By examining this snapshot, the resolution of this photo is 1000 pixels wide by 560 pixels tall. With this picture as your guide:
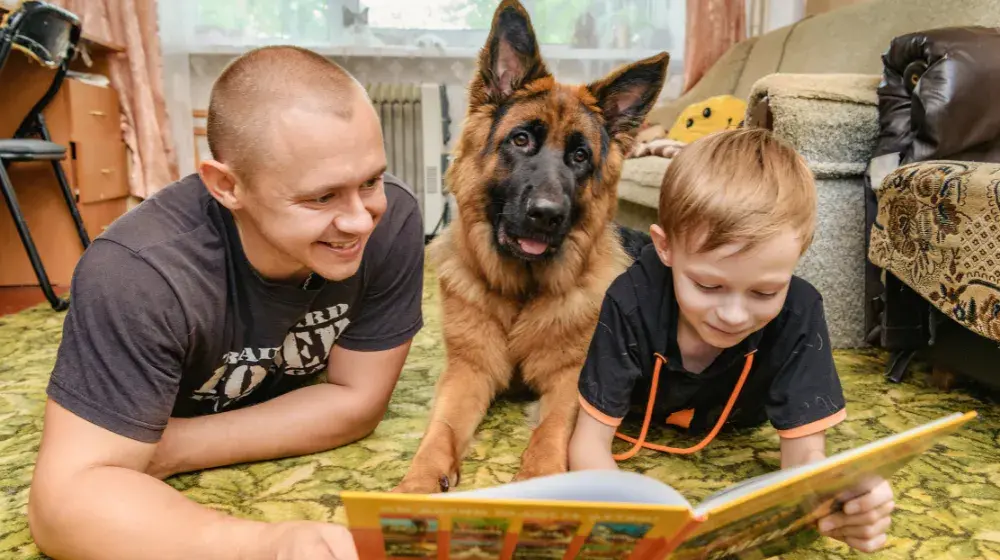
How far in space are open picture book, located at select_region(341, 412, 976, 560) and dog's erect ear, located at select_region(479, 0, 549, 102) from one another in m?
1.13

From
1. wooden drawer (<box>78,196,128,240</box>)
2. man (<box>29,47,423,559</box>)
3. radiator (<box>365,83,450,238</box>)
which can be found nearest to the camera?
man (<box>29,47,423,559</box>)

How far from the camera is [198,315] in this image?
3.07 ft

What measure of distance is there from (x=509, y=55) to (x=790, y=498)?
45.9 inches

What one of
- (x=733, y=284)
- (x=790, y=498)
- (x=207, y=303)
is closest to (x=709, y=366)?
(x=733, y=284)

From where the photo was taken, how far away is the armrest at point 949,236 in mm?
1340

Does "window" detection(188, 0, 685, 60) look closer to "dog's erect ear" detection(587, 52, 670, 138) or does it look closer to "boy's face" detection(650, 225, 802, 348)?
"dog's erect ear" detection(587, 52, 670, 138)

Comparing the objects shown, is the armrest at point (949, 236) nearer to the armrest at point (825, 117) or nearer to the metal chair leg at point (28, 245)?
the armrest at point (825, 117)

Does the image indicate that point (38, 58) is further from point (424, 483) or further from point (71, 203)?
point (424, 483)

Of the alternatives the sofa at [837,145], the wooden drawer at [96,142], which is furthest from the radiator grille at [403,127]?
the sofa at [837,145]

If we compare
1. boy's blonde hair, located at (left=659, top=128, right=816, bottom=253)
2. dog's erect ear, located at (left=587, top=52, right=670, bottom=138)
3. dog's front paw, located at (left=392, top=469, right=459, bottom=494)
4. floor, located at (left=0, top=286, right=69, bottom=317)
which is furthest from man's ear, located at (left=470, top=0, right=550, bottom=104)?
floor, located at (left=0, top=286, right=69, bottom=317)

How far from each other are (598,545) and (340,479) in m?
0.71

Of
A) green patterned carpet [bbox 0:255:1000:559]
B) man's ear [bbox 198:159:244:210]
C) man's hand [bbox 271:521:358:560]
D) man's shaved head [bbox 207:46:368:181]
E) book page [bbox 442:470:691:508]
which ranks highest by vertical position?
man's shaved head [bbox 207:46:368:181]

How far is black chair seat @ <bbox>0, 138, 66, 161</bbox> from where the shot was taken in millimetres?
2258

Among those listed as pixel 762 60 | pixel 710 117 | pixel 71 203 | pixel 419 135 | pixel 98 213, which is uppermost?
pixel 762 60
